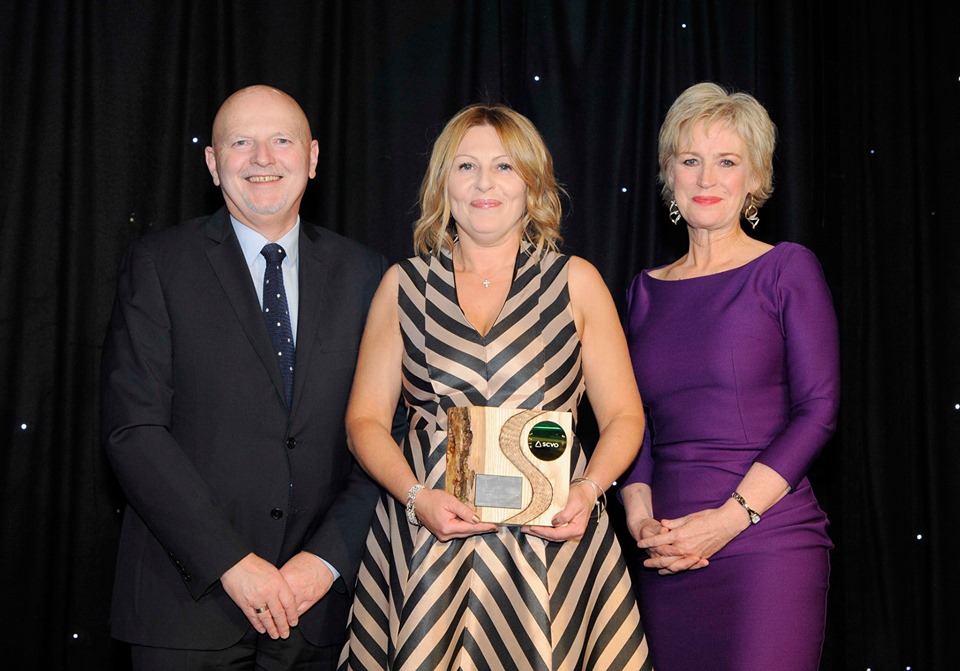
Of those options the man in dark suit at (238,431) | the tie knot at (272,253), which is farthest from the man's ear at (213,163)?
the tie knot at (272,253)

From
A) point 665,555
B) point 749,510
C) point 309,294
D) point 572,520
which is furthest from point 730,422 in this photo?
point 309,294

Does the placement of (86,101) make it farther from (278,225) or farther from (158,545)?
(158,545)

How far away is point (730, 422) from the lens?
259cm

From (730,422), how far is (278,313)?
1.18 meters

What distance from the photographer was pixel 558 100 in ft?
12.1

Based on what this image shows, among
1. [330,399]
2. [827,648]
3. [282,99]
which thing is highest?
[282,99]

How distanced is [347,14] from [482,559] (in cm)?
212

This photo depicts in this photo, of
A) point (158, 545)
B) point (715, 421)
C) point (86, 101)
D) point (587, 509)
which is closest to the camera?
point (587, 509)

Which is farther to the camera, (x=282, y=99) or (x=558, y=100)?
(x=558, y=100)

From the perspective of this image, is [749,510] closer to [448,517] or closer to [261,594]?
[448,517]

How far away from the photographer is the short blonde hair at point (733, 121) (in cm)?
273

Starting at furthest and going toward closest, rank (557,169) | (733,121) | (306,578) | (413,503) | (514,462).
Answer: (557,169) → (733,121) → (306,578) → (413,503) → (514,462)

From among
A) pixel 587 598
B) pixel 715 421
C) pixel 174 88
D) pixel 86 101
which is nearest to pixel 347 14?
pixel 174 88

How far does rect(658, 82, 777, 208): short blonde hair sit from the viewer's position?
273 cm
